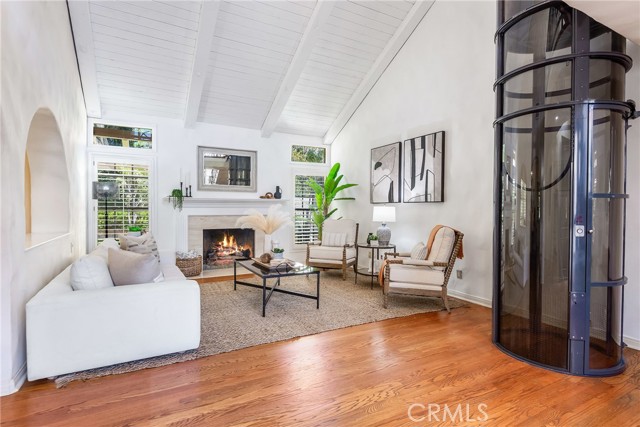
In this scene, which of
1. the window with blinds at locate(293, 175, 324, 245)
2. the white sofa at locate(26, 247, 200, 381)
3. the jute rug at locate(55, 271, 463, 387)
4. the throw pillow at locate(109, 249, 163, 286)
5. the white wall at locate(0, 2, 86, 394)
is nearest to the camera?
the white wall at locate(0, 2, 86, 394)

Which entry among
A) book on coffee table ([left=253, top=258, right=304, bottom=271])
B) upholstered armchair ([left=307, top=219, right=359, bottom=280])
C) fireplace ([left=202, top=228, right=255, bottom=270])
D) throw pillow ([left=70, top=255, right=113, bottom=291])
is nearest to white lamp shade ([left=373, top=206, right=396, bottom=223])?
upholstered armchair ([left=307, top=219, right=359, bottom=280])

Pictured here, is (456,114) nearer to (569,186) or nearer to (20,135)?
(569,186)

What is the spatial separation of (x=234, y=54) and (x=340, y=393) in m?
4.96

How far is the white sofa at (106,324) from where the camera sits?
228 cm

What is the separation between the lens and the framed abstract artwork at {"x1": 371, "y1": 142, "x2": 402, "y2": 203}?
5.76 m

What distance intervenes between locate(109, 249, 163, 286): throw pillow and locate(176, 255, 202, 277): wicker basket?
10.7ft

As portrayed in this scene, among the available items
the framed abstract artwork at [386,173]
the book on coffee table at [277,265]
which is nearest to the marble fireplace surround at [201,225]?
the book on coffee table at [277,265]

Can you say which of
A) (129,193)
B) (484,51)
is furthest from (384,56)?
(129,193)

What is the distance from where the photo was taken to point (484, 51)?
4277 mm

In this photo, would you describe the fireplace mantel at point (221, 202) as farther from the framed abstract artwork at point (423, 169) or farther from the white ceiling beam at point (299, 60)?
the framed abstract artwork at point (423, 169)

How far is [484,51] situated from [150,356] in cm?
498

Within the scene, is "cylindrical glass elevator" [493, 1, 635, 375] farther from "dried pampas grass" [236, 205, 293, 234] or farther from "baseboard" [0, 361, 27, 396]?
"baseboard" [0, 361, 27, 396]

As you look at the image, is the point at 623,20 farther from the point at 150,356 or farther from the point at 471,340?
the point at 150,356

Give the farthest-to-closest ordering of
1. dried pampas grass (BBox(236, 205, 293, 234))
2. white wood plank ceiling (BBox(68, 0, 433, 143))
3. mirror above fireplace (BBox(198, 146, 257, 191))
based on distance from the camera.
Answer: mirror above fireplace (BBox(198, 146, 257, 191))
dried pampas grass (BBox(236, 205, 293, 234))
white wood plank ceiling (BBox(68, 0, 433, 143))
